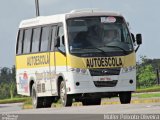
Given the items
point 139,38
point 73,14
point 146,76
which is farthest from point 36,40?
point 146,76

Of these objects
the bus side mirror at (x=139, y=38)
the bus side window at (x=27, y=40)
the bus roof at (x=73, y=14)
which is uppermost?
the bus roof at (x=73, y=14)

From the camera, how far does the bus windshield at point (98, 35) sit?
27406 mm

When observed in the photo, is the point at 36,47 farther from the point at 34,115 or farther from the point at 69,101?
the point at 34,115

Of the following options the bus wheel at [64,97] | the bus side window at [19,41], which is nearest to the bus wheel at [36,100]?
the bus side window at [19,41]

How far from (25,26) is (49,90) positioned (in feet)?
12.4

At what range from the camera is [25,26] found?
106ft

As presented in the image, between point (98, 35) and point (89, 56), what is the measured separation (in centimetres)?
98

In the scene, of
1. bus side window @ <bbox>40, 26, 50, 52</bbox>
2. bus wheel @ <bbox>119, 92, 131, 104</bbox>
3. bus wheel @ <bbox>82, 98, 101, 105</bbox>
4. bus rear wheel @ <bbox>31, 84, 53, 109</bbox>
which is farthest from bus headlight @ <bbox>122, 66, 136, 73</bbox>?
bus rear wheel @ <bbox>31, 84, 53, 109</bbox>

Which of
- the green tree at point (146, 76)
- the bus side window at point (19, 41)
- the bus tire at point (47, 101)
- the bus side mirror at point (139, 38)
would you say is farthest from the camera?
the green tree at point (146, 76)

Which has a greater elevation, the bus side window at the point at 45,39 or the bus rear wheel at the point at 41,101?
the bus side window at the point at 45,39

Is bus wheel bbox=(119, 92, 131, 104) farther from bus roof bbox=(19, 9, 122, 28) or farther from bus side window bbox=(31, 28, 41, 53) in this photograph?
bus side window bbox=(31, 28, 41, 53)

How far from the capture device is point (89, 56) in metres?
27.2

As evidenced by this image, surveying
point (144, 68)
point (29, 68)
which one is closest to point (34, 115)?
point (29, 68)

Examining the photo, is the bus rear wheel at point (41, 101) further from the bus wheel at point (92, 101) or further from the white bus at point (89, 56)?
the white bus at point (89, 56)
